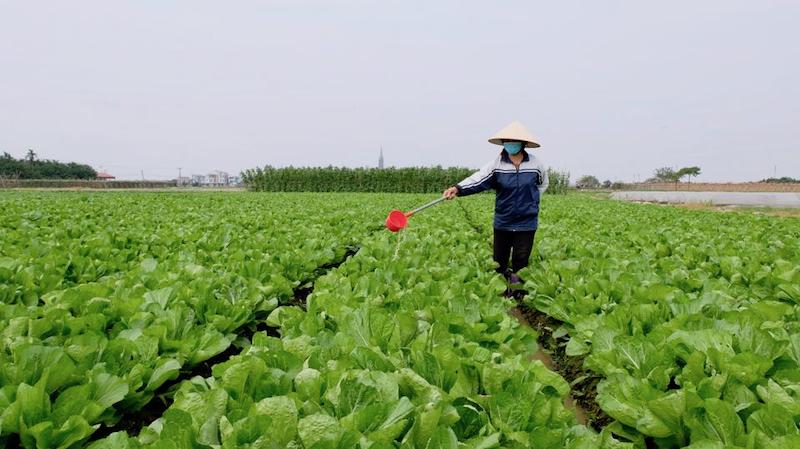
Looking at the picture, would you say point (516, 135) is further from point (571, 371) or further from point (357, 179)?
point (357, 179)

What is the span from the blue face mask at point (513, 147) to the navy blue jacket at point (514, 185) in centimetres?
11

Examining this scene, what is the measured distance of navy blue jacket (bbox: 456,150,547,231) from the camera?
16.7ft

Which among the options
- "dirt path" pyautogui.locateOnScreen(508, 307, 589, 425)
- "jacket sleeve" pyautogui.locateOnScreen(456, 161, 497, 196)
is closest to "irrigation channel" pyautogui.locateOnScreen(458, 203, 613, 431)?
"dirt path" pyautogui.locateOnScreen(508, 307, 589, 425)

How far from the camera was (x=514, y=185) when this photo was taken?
16.7 ft

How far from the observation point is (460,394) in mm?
1738

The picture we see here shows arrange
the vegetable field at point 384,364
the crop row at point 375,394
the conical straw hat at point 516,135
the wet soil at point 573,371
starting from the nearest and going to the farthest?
the crop row at point 375,394
the vegetable field at point 384,364
the wet soil at point 573,371
the conical straw hat at point 516,135

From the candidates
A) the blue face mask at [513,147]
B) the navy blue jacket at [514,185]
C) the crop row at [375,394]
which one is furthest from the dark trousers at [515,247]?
the crop row at [375,394]

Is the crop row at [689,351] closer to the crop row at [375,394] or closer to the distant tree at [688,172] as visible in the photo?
the crop row at [375,394]

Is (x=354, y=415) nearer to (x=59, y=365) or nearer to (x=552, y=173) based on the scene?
(x=59, y=365)

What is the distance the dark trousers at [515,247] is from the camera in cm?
538

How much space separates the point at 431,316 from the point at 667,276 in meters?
2.72

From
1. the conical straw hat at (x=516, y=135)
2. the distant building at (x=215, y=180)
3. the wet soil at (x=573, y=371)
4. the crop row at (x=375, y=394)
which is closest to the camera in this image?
the crop row at (x=375, y=394)

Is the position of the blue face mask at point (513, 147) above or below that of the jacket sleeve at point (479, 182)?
above

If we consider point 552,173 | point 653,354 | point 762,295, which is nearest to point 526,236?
point 762,295
